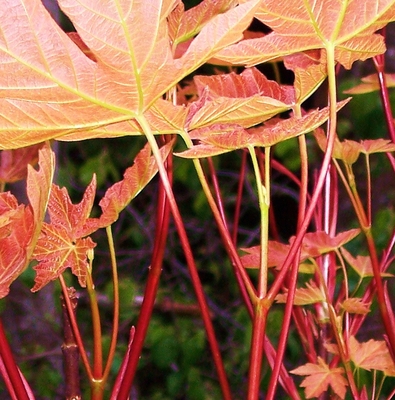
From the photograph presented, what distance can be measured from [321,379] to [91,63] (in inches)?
11.2

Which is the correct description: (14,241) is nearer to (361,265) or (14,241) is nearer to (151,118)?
(151,118)

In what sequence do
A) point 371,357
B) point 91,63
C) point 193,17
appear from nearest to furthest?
point 91,63 < point 193,17 < point 371,357

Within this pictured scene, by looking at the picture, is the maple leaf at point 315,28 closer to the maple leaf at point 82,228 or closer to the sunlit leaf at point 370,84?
the maple leaf at point 82,228

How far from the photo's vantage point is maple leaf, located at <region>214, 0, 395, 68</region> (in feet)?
0.84

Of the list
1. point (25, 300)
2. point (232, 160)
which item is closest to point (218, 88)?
point (25, 300)

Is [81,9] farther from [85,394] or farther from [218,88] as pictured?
[85,394]

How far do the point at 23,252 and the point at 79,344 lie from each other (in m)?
0.06

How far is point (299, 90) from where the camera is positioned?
0.95 feet

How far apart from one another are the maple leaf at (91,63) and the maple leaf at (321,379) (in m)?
0.24

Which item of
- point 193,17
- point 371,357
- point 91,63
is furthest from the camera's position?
point 371,357

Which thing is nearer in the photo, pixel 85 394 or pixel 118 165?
pixel 85 394

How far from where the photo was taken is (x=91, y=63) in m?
0.23

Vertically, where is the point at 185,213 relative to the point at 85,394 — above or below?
above

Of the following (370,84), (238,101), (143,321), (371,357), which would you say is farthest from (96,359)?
(370,84)
